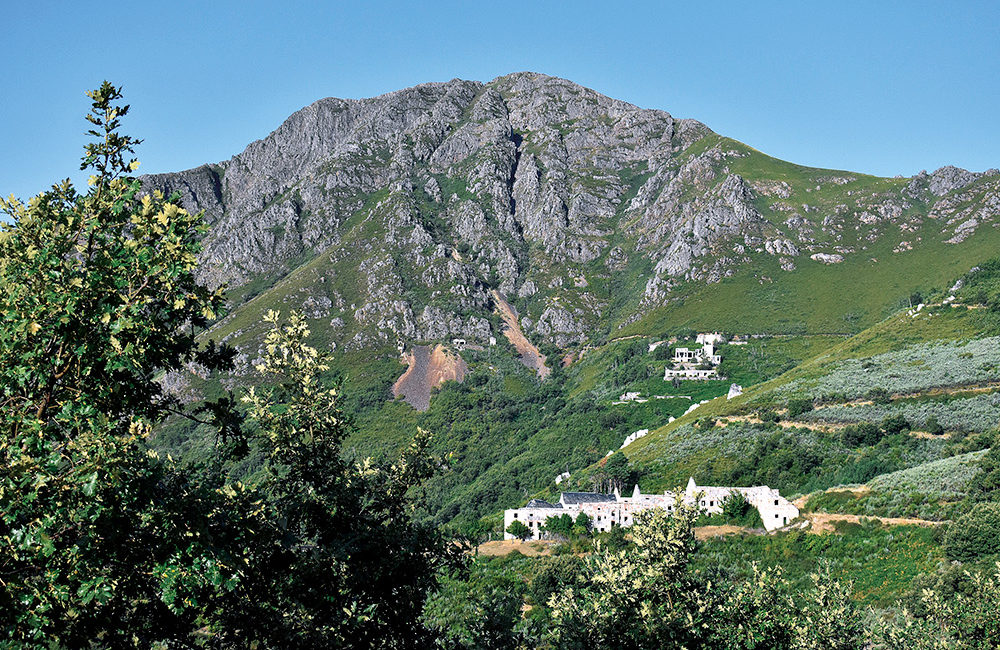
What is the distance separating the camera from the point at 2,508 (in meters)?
6.99

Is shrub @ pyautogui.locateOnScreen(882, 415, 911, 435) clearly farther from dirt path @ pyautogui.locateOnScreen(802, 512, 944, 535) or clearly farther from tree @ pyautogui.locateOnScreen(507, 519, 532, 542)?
tree @ pyautogui.locateOnScreen(507, 519, 532, 542)

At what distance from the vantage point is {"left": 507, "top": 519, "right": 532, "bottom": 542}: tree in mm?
81250

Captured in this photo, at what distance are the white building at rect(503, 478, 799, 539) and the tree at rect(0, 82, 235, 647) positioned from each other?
63.0m

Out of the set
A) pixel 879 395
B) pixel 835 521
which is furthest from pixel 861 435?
pixel 835 521

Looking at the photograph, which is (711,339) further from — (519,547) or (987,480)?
(987,480)

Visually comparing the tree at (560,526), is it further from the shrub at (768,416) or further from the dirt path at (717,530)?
the shrub at (768,416)

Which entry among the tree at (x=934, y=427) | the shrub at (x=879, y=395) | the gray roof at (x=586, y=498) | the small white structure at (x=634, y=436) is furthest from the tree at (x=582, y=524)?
the shrub at (x=879, y=395)

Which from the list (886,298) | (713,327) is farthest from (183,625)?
(886,298)

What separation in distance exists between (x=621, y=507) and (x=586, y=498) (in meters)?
5.57

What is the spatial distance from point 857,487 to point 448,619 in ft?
139

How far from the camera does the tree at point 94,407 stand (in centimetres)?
720

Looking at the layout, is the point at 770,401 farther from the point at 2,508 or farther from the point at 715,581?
the point at 2,508

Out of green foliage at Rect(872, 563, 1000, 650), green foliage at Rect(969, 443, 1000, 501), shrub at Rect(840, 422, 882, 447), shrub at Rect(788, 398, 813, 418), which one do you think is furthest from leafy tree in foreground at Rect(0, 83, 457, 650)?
shrub at Rect(788, 398, 813, 418)

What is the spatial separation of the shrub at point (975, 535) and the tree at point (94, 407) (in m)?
49.4
